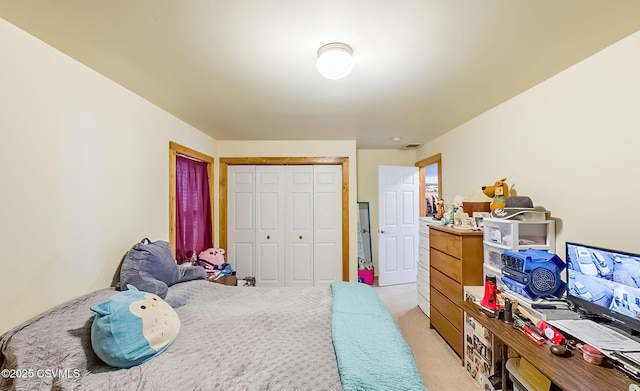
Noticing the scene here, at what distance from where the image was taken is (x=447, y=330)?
2.62 m

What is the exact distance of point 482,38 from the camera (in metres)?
1.47

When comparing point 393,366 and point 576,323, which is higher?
point 576,323

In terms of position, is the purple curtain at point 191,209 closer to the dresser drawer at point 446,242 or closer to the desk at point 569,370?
the dresser drawer at point 446,242

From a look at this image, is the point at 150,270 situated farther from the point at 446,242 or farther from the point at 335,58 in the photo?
the point at 446,242

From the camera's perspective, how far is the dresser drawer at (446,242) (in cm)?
242

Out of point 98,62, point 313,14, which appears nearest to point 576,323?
point 313,14

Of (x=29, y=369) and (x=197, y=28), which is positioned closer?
(x=29, y=369)

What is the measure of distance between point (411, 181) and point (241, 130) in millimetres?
3047

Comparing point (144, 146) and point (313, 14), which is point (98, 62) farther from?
point (313, 14)

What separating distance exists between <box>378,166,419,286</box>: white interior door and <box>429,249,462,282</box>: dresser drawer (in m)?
1.51

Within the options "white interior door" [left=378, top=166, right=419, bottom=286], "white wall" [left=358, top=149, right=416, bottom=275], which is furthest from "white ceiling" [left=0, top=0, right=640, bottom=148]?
"white wall" [left=358, top=149, right=416, bottom=275]

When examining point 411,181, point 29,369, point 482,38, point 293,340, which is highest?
point 482,38

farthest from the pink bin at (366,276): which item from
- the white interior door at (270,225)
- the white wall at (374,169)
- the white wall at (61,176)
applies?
the white wall at (61,176)

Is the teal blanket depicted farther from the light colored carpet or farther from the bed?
the light colored carpet
